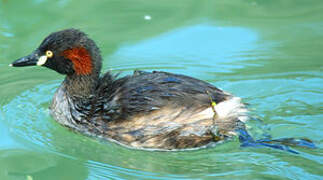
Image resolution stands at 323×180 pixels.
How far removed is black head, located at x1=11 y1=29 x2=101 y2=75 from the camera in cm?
543

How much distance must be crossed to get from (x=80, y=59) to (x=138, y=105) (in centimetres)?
81

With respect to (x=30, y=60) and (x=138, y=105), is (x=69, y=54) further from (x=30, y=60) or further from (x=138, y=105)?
(x=138, y=105)

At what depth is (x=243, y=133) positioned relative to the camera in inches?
209

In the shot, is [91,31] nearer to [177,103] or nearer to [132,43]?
[132,43]

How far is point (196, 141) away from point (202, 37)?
97.7 inches

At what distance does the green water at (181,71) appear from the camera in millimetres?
4953

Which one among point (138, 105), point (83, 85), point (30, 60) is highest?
point (30, 60)

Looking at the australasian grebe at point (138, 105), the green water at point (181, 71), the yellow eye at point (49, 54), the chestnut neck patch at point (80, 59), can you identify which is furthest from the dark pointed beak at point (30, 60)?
the green water at point (181, 71)

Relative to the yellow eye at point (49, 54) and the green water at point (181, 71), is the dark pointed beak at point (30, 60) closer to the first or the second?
the yellow eye at point (49, 54)

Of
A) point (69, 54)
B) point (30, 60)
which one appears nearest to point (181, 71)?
point (69, 54)

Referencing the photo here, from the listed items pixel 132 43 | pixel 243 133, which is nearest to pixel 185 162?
pixel 243 133

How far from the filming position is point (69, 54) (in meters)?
5.47

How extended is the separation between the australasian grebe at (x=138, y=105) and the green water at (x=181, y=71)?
14 cm

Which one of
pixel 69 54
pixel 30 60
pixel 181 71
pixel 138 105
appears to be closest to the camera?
pixel 138 105
